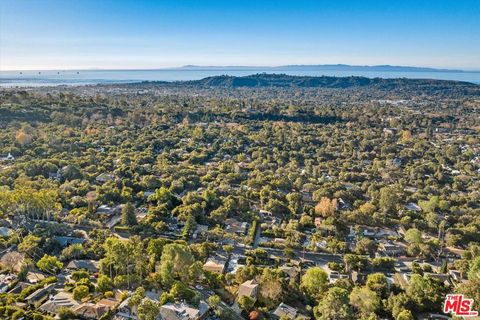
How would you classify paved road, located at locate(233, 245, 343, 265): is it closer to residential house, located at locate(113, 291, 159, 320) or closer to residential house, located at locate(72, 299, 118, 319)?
residential house, located at locate(113, 291, 159, 320)

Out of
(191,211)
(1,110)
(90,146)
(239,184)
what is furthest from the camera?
(1,110)

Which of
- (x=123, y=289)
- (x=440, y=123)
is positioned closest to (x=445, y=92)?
(x=440, y=123)

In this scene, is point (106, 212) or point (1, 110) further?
point (1, 110)

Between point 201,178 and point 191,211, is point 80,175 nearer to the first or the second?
point 201,178

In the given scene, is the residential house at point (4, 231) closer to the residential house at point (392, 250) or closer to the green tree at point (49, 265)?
the green tree at point (49, 265)

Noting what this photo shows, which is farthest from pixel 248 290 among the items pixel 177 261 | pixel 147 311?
pixel 147 311

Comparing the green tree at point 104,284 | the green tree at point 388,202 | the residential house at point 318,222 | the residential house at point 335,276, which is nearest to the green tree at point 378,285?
the residential house at point 335,276

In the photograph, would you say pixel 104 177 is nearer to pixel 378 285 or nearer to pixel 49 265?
pixel 49 265

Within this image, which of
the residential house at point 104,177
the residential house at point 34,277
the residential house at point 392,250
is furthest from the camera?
the residential house at point 104,177
